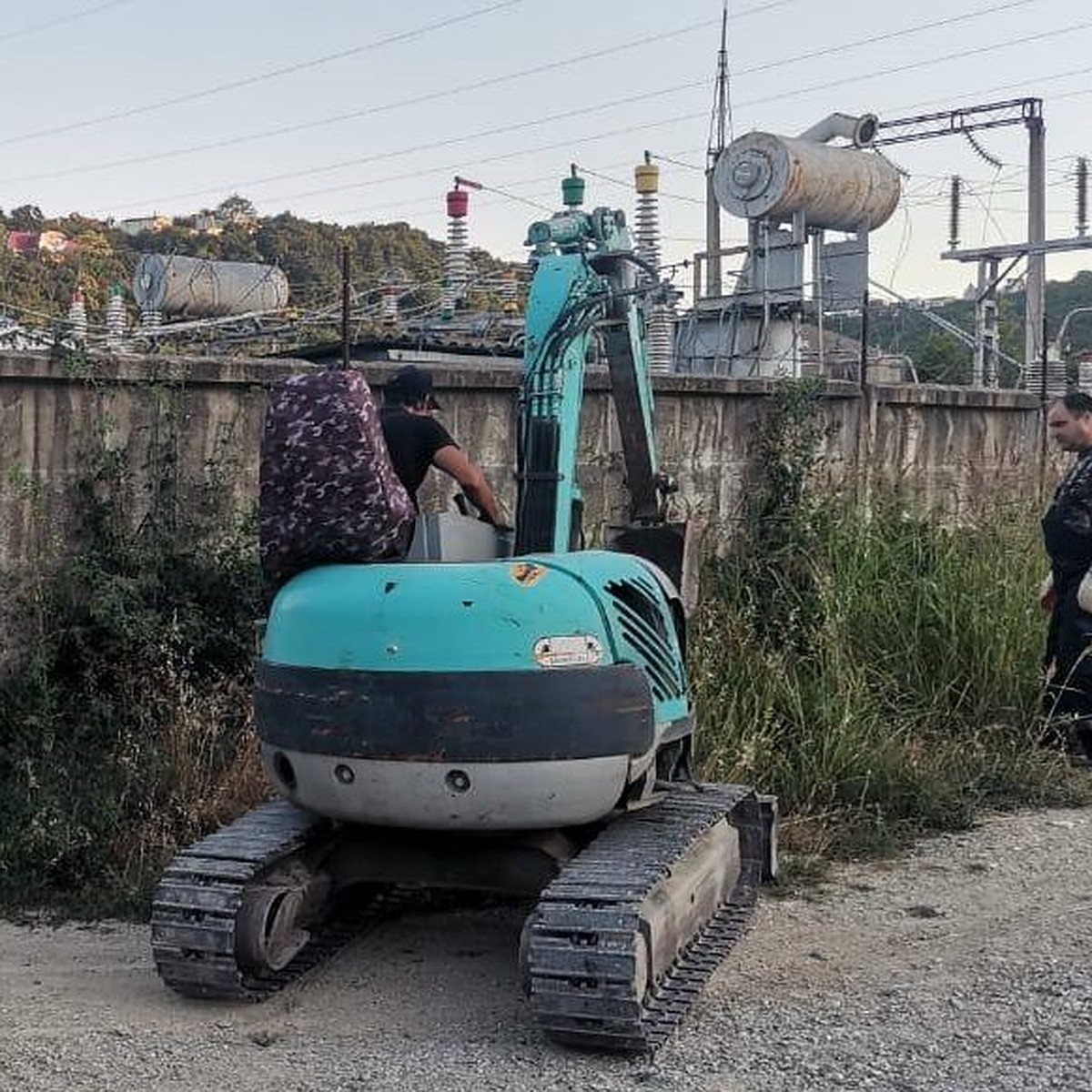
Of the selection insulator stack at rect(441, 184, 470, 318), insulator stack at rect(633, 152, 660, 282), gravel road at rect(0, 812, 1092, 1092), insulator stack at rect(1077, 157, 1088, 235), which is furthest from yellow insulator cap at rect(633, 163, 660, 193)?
insulator stack at rect(1077, 157, 1088, 235)

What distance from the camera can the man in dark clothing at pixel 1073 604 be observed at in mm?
8070

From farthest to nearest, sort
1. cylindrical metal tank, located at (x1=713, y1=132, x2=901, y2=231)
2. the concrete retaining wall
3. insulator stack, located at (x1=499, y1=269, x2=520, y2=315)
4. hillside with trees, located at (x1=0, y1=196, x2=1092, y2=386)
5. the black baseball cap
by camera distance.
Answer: hillside with trees, located at (x1=0, y1=196, x2=1092, y2=386), cylindrical metal tank, located at (x1=713, y1=132, x2=901, y2=231), insulator stack, located at (x1=499, y1=269, x2=520, y2=315), the concrete retaining wall, the black baseball cap

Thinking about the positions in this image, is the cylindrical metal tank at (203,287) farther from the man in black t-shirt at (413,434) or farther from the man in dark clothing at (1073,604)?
the man in black t-shirt at (413,434)

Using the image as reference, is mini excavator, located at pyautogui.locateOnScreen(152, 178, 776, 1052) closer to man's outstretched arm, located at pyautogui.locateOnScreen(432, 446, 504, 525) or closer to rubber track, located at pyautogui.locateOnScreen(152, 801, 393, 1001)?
rubber track, located at pyautogui.locateOnScreen(152, 801, 393, 1001)

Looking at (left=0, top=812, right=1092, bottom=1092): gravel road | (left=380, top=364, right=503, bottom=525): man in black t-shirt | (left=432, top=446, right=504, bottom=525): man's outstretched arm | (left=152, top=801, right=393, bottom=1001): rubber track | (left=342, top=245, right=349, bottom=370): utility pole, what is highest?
(left=342, top=245, right=349, bottom=370): utility pole

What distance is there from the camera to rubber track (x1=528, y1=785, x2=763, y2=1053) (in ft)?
14.3

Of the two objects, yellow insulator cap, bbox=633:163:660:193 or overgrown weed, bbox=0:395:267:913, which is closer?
overgrown weed, bbox=0:395:267:913

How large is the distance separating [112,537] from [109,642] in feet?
1.64

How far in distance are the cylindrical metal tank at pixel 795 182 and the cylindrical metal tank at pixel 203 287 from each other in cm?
545

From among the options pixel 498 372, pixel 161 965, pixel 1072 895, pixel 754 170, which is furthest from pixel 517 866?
pixel 754 170

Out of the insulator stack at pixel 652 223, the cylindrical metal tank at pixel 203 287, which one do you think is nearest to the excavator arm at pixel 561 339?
the insulator stack at pixel 652 223

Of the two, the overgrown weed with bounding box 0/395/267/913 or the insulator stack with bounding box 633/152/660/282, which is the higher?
the insulator stack with bounding box 633/152/660/282

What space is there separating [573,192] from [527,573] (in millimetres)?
2196

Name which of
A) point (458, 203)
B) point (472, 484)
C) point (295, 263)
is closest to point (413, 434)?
point (472, 484)
